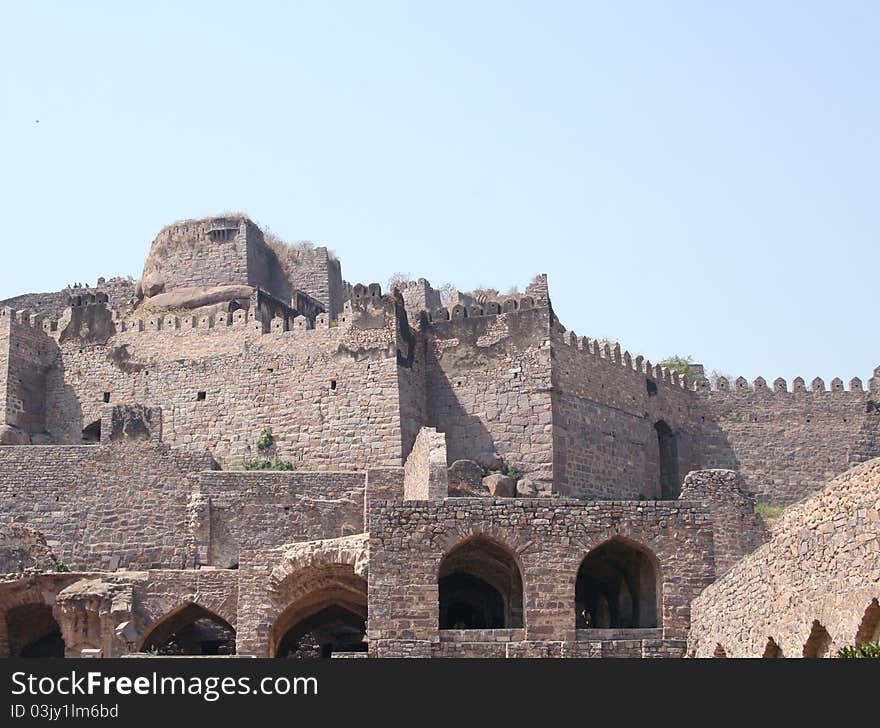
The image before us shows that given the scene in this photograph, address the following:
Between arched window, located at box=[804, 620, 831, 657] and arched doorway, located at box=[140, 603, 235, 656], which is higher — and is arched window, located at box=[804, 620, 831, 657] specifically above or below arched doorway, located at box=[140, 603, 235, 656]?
below

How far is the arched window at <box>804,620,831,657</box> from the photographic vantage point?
15.9 m

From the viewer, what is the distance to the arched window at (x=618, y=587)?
23.9 metres

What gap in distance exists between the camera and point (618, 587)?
2614cm

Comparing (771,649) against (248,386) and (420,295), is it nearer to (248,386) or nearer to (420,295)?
(248,386)

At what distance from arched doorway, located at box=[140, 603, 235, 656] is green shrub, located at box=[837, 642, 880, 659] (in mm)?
16681

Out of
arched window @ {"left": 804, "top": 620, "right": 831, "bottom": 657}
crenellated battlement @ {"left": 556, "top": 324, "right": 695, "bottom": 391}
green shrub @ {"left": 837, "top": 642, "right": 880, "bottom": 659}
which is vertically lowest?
green shrub @ {"left": 837, "top": 642, "right": 880, "bottom": 659}

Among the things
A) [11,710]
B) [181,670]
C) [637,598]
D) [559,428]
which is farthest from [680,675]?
[559,428]

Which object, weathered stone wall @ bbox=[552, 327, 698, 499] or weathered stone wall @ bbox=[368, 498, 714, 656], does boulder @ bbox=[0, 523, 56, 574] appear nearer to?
weathered stone wall @ bbox=[368, 498, 714, 656]

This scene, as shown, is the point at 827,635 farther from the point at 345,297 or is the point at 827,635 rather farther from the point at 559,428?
the point at 345,297

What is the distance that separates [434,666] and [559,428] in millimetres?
24385

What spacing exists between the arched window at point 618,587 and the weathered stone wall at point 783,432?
15537mm

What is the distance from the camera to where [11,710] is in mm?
12945

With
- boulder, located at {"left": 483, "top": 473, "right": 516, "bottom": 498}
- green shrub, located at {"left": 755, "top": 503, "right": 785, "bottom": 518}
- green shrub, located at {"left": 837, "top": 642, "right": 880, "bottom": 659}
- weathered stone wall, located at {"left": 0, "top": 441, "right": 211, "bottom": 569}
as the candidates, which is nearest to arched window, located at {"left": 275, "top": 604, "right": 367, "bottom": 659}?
weathered stone wall, located at {"left": 0, "top": 441, "right": 211, "bottom": 569}

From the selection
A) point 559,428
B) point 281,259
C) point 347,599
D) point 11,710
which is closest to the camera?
point 11,710
